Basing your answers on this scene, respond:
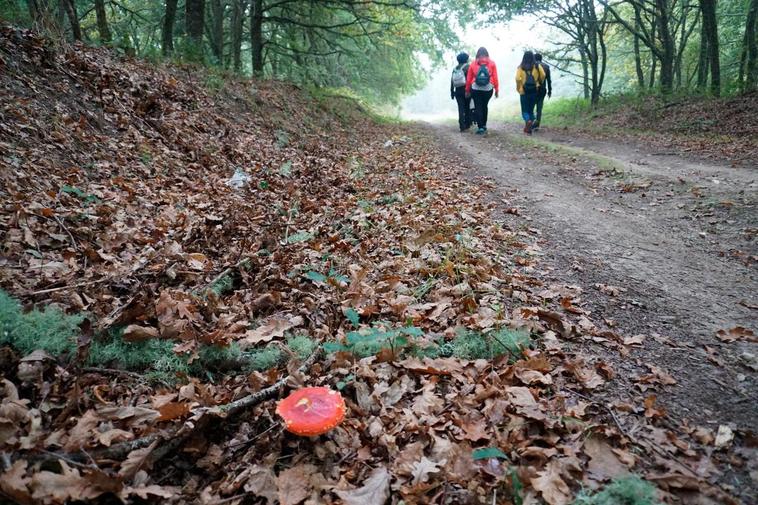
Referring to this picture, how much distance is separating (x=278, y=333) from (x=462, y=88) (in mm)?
13706

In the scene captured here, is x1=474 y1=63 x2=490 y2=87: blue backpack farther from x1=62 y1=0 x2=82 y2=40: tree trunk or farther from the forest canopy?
x1=62 y1=0 x2=82 y2=40: tree trunk

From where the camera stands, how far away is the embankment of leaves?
6.57 feet

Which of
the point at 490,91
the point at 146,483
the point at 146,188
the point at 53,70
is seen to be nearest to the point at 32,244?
the point at 146,188

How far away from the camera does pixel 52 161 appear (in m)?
4.77

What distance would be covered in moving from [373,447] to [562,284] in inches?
93.5

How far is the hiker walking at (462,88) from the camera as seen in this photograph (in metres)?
14.5

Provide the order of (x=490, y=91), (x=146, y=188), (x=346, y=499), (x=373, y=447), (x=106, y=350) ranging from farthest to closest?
(x=490, y=91)
(x=146, y=188)
(x=106, y=350)
(x=373, y=447)
(x=346, y=499)

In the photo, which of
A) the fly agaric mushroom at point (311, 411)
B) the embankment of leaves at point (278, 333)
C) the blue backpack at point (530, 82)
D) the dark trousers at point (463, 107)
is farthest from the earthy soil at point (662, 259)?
the dark trousers at point (463, 107)

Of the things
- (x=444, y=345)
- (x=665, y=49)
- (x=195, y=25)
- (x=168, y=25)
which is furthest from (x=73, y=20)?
(x=665, y=49)

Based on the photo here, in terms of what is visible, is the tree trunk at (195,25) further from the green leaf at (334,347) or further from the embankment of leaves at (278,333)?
the green leaf at (334,347)

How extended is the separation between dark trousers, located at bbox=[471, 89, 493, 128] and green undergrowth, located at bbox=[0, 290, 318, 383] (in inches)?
490

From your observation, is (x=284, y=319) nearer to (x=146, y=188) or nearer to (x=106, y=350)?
(x=106, y=350)

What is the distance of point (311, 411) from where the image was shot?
214cm

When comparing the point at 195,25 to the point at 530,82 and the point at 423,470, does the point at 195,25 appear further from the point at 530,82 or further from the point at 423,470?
the point at 423,470
